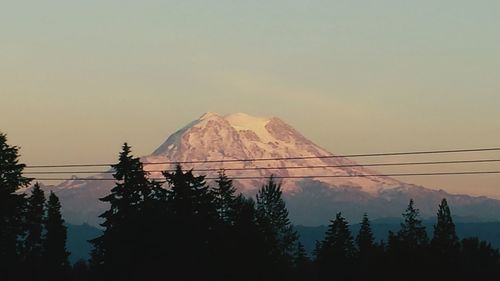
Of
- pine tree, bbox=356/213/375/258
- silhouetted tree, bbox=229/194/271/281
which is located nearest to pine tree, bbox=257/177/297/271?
pine tree, bbox=356/213/375/258

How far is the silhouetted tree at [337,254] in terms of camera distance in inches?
5187

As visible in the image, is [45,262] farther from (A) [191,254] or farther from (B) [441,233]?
(B) [441,233]

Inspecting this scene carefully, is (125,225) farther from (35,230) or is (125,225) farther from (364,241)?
(364,241)

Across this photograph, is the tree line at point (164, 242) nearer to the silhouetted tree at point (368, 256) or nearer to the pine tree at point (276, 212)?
the silhouetted tree at point (368, 256)

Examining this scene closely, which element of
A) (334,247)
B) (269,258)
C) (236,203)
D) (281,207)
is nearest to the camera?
(269,258)

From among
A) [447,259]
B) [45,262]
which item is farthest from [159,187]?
[447,259]

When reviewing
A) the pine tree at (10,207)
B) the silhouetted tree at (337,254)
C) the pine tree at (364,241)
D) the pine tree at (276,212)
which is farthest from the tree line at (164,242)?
the pine tree at (276,212)

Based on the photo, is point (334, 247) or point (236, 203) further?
point (334, 247)

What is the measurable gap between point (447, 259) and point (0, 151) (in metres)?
35.8

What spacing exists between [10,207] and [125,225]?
901cm

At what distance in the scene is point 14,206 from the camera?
7469 cm

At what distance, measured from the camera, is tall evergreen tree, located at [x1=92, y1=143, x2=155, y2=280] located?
78.6 m

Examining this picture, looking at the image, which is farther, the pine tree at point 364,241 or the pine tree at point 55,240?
the pine tree at point 364,241

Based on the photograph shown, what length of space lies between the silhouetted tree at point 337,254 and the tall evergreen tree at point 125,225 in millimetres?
47305
